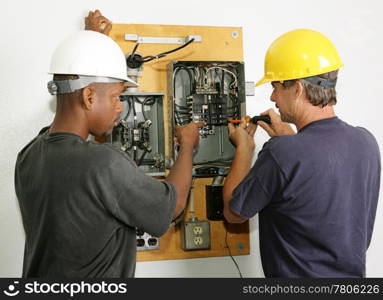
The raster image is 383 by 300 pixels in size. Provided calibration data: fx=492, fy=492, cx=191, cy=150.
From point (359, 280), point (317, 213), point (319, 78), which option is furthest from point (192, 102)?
point (359, 280)

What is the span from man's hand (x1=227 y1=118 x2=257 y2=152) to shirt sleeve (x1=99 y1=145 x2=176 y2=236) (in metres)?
0.53

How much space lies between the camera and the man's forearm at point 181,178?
1.49 metres

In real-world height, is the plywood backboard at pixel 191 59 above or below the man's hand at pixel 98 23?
below

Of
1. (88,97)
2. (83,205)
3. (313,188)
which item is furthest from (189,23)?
(83,205)

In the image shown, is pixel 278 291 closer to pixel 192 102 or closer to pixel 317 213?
pixel 317 213

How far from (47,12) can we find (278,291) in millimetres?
1349

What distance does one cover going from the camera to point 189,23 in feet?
6.81

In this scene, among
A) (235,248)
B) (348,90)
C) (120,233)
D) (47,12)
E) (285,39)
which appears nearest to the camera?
(120,233)

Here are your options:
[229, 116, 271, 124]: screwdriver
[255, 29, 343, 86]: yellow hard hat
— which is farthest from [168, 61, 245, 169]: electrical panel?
[255, 29, 343, 86]: yellow hard hat

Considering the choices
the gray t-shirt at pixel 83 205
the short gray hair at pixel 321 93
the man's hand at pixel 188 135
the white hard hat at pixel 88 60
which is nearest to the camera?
the gray t-shirt at pixel 83 205

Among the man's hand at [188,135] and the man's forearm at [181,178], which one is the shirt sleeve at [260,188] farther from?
the man's hand at [188,135]

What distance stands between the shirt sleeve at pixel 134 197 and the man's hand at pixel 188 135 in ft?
1.40

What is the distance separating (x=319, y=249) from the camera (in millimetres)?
1509

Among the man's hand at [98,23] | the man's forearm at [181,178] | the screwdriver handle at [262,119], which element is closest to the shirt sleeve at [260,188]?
the man's forearm at [181,178]
